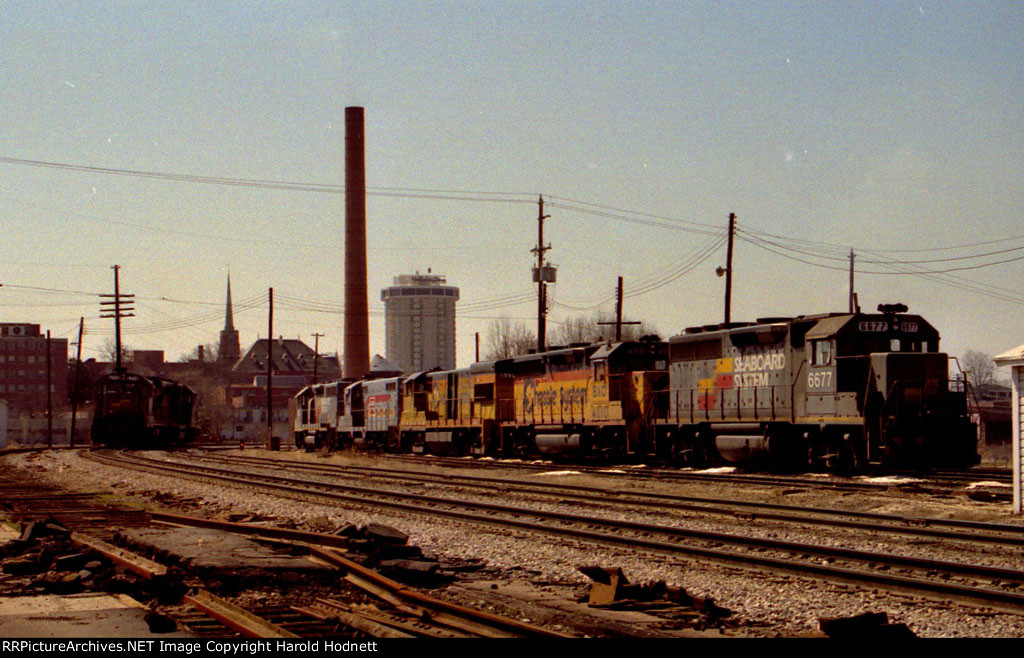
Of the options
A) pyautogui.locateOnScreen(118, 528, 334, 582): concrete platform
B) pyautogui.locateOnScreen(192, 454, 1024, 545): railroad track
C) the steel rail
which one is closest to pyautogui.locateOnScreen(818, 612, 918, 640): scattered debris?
the steel rail

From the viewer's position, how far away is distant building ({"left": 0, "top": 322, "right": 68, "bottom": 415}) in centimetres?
15075


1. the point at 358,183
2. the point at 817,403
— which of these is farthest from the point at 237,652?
the point at 358,183

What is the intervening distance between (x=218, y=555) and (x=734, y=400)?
17920mm

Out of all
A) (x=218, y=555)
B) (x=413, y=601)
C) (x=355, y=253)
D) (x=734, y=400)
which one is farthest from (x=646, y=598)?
(x=355, y=253)

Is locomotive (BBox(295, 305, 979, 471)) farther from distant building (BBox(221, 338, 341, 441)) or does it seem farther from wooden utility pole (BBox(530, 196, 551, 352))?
distant building (BBox(221, 338, 341, 441))

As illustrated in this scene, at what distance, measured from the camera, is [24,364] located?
155000mm

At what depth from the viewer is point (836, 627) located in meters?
6.80

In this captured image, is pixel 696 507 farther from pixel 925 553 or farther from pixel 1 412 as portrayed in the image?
pixel 1 412

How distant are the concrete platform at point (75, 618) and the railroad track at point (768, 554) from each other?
232 inches

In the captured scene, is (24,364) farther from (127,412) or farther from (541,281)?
(541,281)

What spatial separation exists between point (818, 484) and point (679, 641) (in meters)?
14.4

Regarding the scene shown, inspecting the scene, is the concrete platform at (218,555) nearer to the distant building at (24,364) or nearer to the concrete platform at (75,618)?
the concrete platform at (75,618)

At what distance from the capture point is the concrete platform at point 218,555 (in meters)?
9.85

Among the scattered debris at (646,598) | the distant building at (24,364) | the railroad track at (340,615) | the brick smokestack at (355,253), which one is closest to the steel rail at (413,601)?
the railroad track at (340,615)
